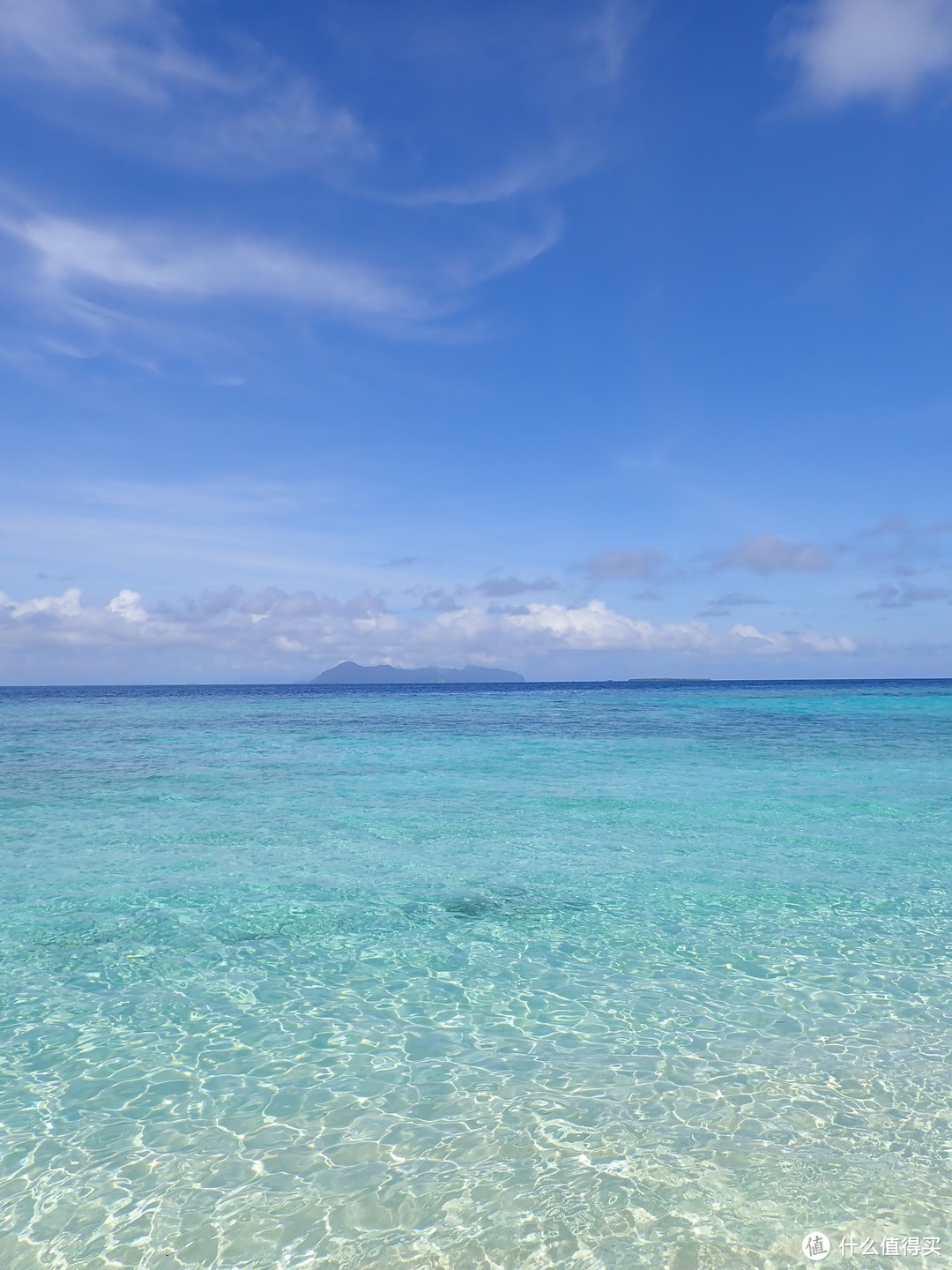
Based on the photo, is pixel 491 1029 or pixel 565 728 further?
pixel 565 728

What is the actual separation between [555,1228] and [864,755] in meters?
30.2

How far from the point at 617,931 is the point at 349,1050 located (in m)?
4.61

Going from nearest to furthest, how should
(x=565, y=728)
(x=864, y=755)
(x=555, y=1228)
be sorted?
1. (x=555, y=1228)
2. (x=864, y=755)
3. (x=565, y=728)

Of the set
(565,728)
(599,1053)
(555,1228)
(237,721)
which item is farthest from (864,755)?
(237,721)

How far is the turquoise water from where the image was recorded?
5133 millimetres

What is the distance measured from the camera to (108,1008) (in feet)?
27.2

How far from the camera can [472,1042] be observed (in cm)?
755

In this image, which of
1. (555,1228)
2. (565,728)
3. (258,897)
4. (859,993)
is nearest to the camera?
(555,1228)

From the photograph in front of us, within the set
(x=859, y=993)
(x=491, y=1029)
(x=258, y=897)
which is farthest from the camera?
(x=258, y=897)

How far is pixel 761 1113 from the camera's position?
622 centimetres

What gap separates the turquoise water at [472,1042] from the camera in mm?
5133

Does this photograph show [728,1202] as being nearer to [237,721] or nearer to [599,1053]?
[599,1053]

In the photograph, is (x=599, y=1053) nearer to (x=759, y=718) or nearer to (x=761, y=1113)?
(x=761, y=1113)

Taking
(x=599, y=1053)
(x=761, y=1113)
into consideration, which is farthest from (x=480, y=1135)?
(x=761, y=1113)
